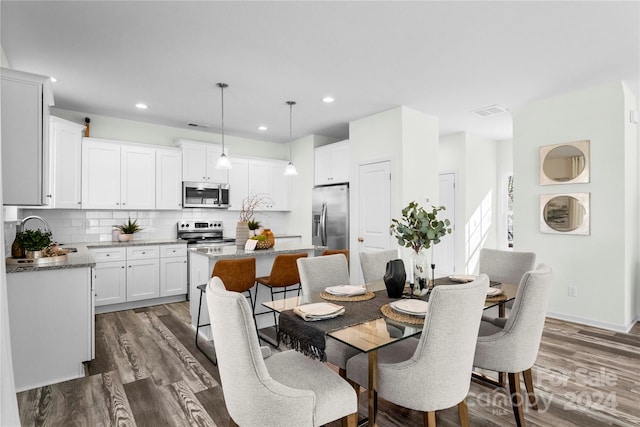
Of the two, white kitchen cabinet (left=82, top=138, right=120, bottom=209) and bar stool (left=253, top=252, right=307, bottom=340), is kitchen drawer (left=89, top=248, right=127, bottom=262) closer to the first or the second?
white kitchen cabinet (left=82, top=138, right=120, bottom=209)

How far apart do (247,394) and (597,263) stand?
4088 mm

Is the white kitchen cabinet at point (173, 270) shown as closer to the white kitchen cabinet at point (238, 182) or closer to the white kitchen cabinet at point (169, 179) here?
the white kitchen cabinet at point (169, 179)

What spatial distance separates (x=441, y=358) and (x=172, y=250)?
4.19m

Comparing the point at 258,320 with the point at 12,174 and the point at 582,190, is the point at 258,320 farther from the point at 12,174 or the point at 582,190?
the point at 582,190

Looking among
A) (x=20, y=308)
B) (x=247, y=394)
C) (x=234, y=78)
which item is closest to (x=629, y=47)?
(x=234, y=78)

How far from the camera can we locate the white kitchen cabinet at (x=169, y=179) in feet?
16.2

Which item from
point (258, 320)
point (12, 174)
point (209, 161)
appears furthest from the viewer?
point (209, 161)

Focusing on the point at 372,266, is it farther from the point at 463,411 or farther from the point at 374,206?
the point at 374,206

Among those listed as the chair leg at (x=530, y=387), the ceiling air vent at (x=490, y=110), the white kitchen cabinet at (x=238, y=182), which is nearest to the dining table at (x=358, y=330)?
the chair leg at (x=530, y=387)

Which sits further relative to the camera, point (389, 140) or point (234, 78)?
point (389, 140)

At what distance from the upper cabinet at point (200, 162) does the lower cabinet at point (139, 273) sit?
1106 millimetres

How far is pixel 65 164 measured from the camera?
13.6ft

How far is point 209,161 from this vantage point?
536 cm

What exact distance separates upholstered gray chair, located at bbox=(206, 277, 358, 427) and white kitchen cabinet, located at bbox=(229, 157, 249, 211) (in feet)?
14.0
